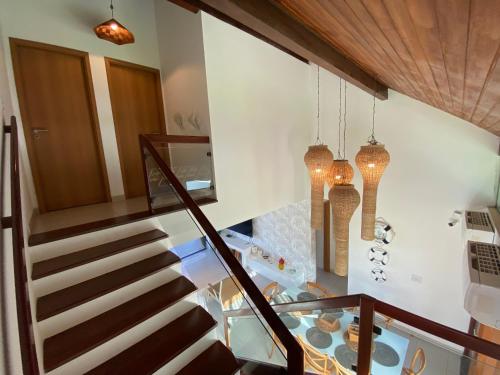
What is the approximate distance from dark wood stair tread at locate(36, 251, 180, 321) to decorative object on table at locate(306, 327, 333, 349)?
115 inches

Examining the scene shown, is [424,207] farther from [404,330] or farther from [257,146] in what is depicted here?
[257,146]

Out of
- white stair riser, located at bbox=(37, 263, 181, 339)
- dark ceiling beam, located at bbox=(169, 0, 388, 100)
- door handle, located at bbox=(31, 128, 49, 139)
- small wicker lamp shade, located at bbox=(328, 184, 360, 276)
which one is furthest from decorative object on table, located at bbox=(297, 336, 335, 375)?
door handle, located at bbox=(31, 128, 49, 139)

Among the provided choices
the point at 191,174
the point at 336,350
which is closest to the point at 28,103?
the point at 191,174

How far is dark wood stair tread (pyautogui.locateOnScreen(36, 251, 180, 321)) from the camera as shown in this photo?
162cm

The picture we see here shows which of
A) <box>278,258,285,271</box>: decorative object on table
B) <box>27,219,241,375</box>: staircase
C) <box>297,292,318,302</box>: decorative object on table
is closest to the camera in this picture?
<box>27,219,241,375</box>: staircase

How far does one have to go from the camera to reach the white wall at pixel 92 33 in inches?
107

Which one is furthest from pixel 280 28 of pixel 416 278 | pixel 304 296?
pixel 304 296

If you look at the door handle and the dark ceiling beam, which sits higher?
the dark ceiling beam

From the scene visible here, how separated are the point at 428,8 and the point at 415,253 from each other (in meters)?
4.69

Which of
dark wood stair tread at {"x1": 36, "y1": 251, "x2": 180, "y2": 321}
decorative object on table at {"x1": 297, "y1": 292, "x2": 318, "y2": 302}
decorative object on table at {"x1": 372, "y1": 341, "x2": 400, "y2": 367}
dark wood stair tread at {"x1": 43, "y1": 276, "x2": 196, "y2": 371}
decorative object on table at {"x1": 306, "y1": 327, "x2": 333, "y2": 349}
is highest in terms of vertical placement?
dark wood stair tread at {"x1": 36, "y1": 251, "x2": 180, "y2": 321}

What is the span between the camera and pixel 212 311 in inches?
88.4

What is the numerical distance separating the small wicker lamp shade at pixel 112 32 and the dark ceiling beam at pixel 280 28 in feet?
5.55

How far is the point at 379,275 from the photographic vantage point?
15.5 ft

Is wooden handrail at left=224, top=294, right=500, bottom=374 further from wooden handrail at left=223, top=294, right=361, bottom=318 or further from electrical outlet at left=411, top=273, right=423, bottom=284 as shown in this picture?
electrical outlet at left=411, top=273, right=423, bottom=284
